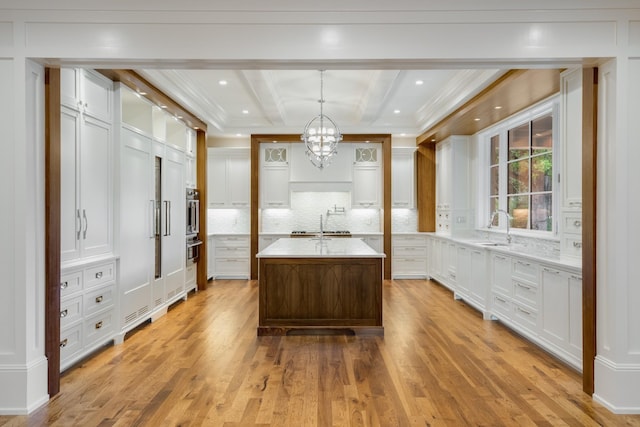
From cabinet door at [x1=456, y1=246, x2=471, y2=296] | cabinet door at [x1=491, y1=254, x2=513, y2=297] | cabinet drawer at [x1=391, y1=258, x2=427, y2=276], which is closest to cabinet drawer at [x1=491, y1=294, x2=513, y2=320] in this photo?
cabinet door at [x1=491, y1=254, x2=513, y2=297]

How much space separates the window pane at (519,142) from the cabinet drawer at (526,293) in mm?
1878

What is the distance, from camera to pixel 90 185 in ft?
11.4

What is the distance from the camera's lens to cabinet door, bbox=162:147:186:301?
504 centimetres

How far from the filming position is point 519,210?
528 centimetres

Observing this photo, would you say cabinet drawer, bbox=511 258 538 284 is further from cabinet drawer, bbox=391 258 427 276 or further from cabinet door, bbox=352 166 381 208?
cabinet door, bbox=352 166 381 208

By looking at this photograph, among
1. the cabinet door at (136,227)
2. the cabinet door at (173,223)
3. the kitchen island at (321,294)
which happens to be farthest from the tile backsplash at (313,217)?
the kitchen island at (321,294)

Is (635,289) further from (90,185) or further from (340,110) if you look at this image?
(340,110)

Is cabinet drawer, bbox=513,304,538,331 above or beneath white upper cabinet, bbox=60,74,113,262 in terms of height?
beneath

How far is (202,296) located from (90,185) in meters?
3.00

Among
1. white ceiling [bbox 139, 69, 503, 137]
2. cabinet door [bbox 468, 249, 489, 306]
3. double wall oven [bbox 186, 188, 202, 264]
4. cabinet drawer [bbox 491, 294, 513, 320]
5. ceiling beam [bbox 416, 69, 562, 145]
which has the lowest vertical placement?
cabinet drawer [bbox 491, 294, 513, 320]

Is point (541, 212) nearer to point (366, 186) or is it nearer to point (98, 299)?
point (366, 186)

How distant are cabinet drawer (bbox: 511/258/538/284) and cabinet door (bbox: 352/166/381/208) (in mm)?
3813

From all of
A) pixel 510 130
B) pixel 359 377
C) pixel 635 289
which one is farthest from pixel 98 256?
pixel 510 130

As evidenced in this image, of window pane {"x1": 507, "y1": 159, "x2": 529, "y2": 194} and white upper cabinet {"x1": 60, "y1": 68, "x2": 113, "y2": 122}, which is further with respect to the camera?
window pane {"x1": 507, "y1": 159, "x2": 529, "y2": 194}
